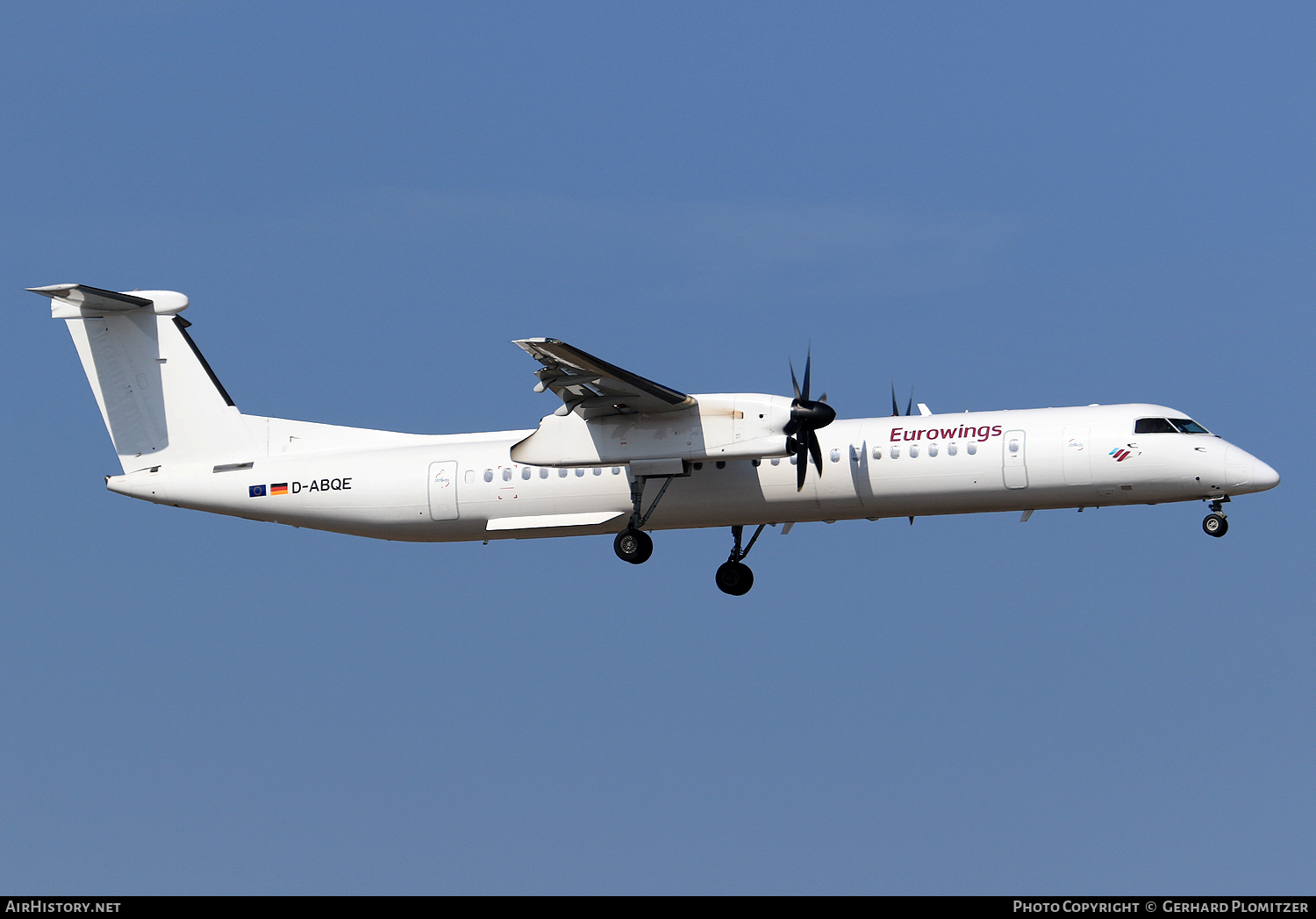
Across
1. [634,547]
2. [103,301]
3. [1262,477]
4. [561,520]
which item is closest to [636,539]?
[634,547]

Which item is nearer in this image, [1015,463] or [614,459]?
[1015,463]

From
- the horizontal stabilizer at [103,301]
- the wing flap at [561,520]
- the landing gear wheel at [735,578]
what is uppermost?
the horizontal stabilizer at [103,301]

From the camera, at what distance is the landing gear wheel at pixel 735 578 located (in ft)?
92.3

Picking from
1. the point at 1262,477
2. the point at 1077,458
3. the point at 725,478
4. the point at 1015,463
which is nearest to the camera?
the point at 1262,477

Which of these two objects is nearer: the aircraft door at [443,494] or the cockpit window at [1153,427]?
the cockpit window at [1153,427]

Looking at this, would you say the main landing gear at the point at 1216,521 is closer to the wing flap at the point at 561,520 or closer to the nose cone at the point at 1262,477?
the nose cone at the point at 1262,477

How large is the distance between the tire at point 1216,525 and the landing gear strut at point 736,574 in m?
7.85

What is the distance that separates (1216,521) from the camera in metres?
24.7

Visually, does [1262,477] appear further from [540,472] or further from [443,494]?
[443,494]

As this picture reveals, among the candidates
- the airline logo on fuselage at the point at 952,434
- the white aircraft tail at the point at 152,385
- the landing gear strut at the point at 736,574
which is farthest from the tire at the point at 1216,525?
the white aircraft tail at the point at 152,385

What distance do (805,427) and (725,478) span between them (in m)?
2.10

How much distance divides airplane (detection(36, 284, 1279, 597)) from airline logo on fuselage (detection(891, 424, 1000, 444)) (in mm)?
33
